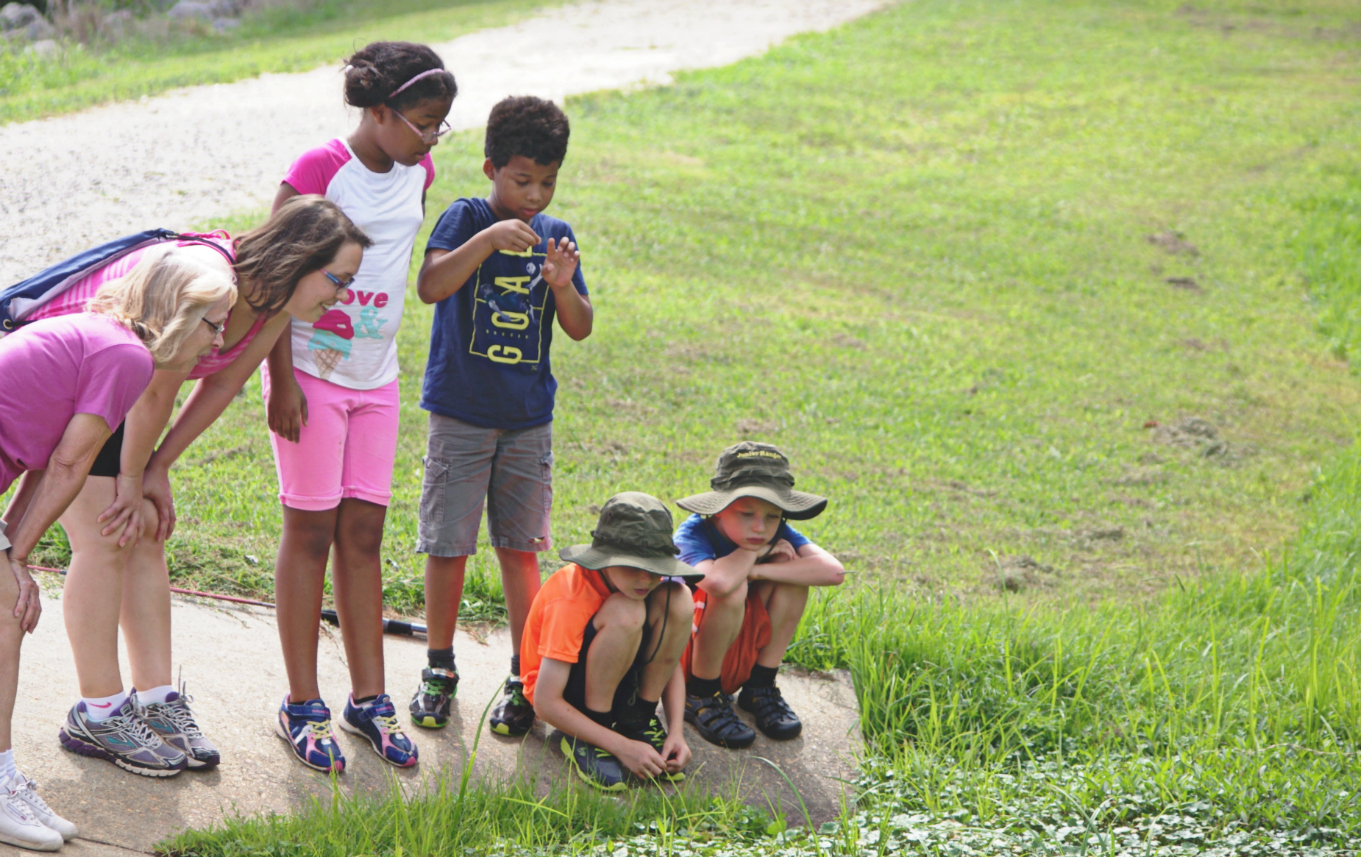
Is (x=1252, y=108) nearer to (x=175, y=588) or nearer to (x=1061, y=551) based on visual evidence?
(x=1061, y=551)

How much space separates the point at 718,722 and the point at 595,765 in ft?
1.59

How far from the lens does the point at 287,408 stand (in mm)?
3230

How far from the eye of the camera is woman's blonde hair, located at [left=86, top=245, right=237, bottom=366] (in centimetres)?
284

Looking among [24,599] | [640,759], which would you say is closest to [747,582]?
[640,759]

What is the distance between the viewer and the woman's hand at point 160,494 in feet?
10.2

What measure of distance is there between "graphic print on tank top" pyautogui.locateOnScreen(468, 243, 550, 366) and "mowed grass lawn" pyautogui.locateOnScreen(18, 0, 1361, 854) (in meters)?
1.27

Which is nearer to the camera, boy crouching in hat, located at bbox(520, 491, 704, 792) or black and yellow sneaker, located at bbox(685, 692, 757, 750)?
boy crouching in hat, located at bbox(520, 491, 704, 792)

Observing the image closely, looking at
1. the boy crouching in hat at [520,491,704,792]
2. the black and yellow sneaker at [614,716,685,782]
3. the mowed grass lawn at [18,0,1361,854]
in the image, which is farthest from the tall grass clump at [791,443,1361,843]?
the boy crouching in hat at [520,491,704,792]

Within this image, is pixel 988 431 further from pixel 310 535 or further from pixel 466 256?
pixel 310 535

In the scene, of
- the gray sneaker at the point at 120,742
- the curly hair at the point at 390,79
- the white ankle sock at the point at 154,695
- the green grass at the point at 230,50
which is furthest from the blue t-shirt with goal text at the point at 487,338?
the green grass at the point at 230,50

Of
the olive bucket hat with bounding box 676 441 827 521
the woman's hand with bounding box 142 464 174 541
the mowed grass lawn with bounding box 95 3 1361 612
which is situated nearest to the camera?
the woman's hand with bounding box 142 464 174 541

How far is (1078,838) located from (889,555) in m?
2.61

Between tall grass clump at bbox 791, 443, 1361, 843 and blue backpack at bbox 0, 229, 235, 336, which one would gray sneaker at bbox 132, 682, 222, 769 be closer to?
blue backpack at bbox 0, 229, 235, 336

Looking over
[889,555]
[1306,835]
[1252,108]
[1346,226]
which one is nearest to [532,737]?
[1306,835]
